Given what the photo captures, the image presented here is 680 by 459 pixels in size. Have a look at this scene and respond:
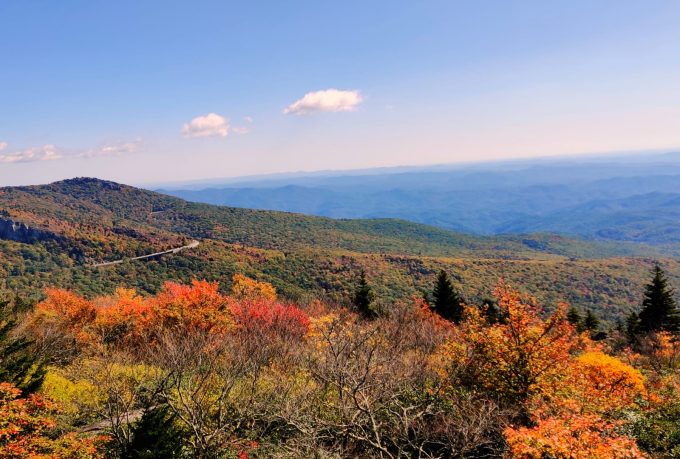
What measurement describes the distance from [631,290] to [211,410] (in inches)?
5105

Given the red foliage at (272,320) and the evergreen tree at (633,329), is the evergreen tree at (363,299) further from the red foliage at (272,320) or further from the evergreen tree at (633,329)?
the evergreen tree at (633,329)

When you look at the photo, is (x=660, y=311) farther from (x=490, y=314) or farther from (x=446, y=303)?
(x=446, y=303)

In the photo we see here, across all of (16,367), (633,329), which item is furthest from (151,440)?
(633,329)

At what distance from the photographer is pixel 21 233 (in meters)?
97.5

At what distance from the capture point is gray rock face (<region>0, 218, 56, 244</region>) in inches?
3750

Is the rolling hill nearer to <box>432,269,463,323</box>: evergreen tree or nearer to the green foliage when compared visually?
<box>432,269,463,323</box>: evergreen tree

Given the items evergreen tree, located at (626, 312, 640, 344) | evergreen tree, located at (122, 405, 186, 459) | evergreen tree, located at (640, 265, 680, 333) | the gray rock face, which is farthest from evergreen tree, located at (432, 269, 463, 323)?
→ the gray rock face

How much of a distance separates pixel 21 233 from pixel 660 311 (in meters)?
135

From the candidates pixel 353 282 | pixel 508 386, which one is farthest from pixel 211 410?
pixel 353 282

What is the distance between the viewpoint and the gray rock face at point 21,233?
313 feet

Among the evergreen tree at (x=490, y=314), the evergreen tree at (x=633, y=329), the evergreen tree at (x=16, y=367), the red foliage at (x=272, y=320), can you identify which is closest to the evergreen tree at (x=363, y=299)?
the evergreen tree at (x=490, y=314)

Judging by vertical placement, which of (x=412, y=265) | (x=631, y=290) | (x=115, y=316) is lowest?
(x=631, y=290)

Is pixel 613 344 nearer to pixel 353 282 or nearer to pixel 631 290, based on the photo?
pixel 353 282

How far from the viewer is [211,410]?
55.4 feet
